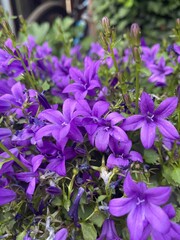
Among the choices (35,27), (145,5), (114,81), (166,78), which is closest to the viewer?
(114,81)

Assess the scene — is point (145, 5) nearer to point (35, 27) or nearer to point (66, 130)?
point (35, 27)

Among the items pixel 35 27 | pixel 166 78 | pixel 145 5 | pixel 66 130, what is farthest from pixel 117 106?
pixel 145 5

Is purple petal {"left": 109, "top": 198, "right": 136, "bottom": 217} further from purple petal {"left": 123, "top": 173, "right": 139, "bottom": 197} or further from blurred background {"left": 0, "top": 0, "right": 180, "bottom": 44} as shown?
blurred background {"left": 0, "top": 0, "right": 180, "bottom": 44}

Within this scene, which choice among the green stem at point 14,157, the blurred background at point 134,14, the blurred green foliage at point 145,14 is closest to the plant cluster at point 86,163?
the green stem at point 14,157

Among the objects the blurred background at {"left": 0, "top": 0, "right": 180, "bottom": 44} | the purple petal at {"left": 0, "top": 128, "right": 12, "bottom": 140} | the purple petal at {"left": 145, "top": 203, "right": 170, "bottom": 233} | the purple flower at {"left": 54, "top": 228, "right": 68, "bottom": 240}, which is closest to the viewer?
the purple petal at {"left": 145, "top": 203, "right": 170, "bottom": 233}

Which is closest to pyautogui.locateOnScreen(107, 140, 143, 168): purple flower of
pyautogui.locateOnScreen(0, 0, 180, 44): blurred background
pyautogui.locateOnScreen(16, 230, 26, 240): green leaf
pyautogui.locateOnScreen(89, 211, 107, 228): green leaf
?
pyautogui.locateOnScreen(89, 211, 107, 228): green leaf

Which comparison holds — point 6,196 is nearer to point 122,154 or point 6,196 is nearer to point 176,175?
point 122,154

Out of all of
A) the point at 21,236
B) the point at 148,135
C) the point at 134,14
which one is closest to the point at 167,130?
the point at 148,135
